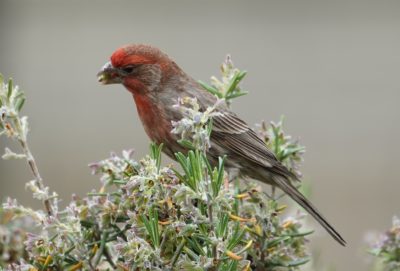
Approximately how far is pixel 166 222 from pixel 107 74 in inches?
73.4

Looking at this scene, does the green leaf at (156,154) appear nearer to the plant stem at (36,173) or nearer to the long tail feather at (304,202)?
the plant stem at (36,173)

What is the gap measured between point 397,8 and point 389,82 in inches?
44.9

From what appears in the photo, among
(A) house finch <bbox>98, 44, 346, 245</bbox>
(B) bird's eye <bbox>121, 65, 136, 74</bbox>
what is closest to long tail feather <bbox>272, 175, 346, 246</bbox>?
(A) house finch <bbox>98, 44, 346, 245</bbox>

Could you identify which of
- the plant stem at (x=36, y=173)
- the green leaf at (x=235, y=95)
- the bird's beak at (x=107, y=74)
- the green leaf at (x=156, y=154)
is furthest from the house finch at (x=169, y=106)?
the green leaf at (x=156, y=154)

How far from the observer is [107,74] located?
374 centimetres

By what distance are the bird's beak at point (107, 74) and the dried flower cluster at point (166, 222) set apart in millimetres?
1191

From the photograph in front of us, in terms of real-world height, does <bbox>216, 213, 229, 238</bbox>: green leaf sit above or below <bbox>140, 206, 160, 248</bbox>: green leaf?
above

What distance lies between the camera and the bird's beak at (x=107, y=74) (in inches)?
146

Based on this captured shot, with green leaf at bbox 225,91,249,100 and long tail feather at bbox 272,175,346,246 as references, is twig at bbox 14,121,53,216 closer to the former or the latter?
green leaf at bbox 225,91,249,100

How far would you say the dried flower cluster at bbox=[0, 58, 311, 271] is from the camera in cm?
189

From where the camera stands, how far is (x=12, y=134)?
232 centimetres

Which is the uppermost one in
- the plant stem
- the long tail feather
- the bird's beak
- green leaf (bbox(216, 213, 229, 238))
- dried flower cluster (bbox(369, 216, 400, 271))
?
the bird's beak

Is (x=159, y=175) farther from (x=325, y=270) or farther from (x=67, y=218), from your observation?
(x=325, y=270)

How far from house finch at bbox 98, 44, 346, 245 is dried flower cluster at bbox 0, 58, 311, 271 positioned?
957 millimetres
